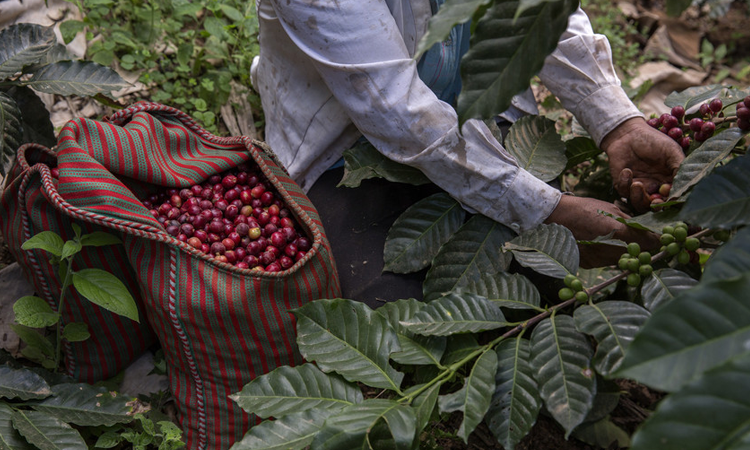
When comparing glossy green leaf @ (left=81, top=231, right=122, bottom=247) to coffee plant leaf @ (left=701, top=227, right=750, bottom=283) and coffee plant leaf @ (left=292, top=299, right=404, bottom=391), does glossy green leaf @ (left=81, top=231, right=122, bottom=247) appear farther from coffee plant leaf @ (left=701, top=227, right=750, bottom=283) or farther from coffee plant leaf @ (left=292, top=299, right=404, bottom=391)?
coffee plant leaf @ (left=701, top=227, right=750, bottom=283)

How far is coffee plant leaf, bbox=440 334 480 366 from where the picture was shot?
1.31m

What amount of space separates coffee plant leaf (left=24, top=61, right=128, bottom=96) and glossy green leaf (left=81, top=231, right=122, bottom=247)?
461mm

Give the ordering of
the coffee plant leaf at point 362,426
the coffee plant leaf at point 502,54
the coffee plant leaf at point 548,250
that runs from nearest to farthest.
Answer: the coffee plant leaf at point 502,54
the coffee plant leaf at point 362,426
the coffee plant leaf at point 548,250

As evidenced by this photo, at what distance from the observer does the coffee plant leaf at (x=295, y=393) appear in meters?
1.24

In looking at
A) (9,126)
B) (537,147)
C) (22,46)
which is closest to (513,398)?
(537,147)

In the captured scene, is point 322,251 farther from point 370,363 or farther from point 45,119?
point 45,119

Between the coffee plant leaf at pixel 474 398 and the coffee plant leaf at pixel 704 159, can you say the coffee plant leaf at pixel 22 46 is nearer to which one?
the coffee plant leaf at pixel 474 398

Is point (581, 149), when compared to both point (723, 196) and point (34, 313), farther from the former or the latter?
point (34, 313)

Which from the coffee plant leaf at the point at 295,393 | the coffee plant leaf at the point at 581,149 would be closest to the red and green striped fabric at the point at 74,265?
the coffee plant leaf at the point at 295,393

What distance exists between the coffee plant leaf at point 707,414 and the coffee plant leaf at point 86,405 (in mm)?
1285

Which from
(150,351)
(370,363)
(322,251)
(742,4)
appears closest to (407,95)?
(322,251)

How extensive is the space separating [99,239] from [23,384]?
0.40 metres

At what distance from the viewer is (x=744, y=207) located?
96 centimetres

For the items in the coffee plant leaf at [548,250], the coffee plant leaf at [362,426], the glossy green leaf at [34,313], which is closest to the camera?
the coffee plant leaf at [362,426]
